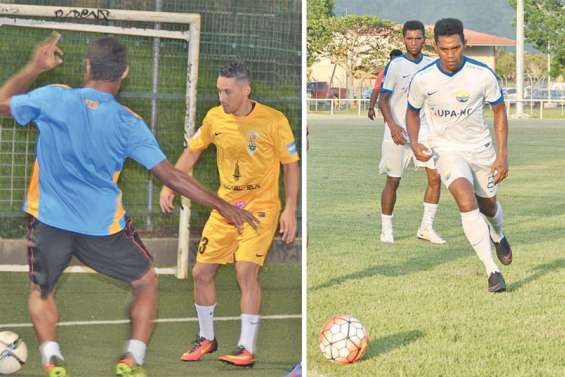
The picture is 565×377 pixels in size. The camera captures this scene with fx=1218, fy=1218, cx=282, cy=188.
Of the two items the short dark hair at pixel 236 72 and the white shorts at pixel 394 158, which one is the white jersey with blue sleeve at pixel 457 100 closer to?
the white shorts at pixel 394 158

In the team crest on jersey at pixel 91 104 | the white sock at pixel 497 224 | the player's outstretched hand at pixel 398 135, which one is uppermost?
the team crest on jersey at pixel 91 104

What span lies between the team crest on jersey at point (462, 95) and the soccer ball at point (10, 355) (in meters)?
2.93

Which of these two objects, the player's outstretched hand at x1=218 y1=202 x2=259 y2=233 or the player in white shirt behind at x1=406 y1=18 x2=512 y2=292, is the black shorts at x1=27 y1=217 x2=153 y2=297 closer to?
the player's outstretched hand at x1=218 y1=202 x2=259 y2=233

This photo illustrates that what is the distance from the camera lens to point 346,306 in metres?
6.31

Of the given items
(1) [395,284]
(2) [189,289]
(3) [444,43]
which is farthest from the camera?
(1) [395,284]

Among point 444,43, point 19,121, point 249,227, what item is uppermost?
point 444,43

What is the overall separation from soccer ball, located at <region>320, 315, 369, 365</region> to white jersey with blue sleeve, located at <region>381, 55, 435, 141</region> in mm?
2851

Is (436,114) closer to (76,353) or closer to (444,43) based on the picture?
(444,43)

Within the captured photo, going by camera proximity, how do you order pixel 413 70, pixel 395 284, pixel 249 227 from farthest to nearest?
pixel 413 70
pixel 395 284
pixel 249 227

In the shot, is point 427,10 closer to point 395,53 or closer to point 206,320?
point 395,53

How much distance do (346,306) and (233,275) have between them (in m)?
1.39

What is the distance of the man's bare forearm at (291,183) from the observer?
15.2ft

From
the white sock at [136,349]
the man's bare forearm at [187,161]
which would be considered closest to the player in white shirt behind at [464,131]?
the man's bare forearm at [187,161]

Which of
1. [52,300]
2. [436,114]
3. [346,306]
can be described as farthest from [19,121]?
[436,114]
